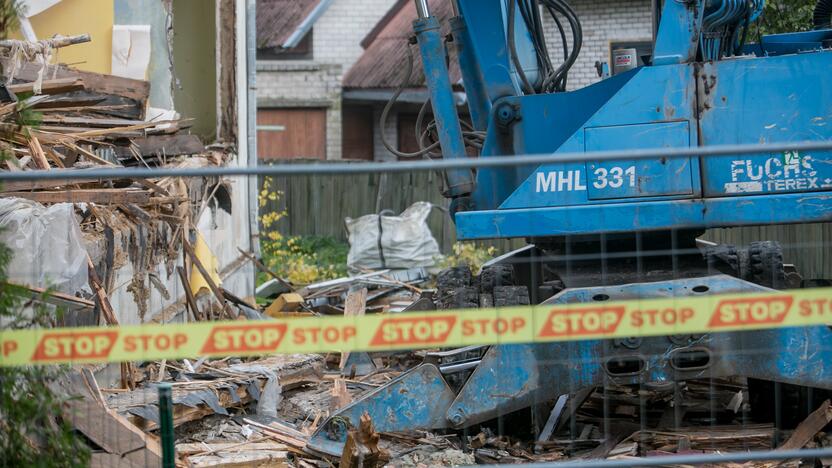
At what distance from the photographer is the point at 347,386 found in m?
8.87

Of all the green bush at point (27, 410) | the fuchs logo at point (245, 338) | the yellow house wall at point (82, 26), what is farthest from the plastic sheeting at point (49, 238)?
the yellow house wall at point (82, 26)

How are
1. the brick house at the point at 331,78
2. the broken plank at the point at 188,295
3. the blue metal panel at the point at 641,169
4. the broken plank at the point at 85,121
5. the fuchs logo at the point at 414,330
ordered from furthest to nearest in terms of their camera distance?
the brick house at the point at 331,78, the broken plank at the point at 188,295, the broken plank at the point at 85,121, the blue metal panel at the point at 641,169, the fuchs logo at the point at 414,330

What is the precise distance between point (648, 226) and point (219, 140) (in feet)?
29.3

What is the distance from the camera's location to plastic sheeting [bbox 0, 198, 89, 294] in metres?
6.01

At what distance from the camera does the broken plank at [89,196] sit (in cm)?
689

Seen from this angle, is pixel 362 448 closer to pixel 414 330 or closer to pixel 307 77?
pixel 414 330

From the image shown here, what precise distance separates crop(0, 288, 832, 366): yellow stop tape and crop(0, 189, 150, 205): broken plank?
2.56m

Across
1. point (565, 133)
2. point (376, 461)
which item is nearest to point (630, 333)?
point (376, 461)

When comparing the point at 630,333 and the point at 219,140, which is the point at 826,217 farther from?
the point at 219,140

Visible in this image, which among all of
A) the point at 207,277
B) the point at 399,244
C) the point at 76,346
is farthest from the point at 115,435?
the point at 399,244

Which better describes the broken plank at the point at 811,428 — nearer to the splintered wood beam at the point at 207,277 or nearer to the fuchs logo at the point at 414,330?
the fuchs logo at the point at 414,330

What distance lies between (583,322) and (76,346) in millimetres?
2190

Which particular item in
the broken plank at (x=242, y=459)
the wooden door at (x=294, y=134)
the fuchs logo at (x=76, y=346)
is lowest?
the broken plank at (x=242, y=459)

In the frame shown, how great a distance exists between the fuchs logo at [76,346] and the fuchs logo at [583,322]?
1881 millimetres
